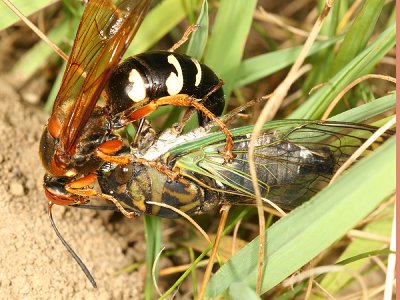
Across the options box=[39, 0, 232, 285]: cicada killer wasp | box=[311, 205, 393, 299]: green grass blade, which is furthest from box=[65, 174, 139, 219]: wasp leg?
box=[311, 205, 393, 299]: green grass blade

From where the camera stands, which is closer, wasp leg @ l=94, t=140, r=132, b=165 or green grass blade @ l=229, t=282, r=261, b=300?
green grass blade @ l=229, t=282, r=261, b=300

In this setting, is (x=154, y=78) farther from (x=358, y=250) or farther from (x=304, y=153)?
(x=358, y=250)

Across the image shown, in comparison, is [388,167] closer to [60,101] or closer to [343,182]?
[343,182]

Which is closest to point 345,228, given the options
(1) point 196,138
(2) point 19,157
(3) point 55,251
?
(1) point 196,138

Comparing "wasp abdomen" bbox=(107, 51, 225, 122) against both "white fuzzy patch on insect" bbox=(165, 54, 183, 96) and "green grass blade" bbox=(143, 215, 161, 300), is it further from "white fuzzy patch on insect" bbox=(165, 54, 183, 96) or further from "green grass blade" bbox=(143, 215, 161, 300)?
"green grass blade" bbox=(143, 215, 161, 300)

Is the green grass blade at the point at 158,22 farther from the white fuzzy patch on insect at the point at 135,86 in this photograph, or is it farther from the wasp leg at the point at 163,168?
the wasp leg at the point at 163,168

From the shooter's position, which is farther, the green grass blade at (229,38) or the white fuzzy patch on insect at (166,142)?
the green grass blade at (229,38)

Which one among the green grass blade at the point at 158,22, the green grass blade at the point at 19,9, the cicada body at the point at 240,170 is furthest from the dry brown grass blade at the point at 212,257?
the green grass blade at the point at 19,9
